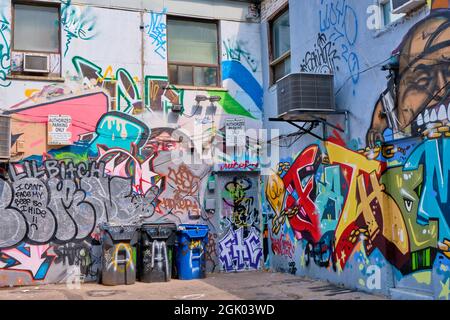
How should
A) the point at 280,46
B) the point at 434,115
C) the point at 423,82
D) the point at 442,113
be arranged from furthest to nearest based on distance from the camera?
the point at 280,46 → the point at 423,82 → the point at 434,115 → the point at 442,113

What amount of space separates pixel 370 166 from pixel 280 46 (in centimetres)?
450

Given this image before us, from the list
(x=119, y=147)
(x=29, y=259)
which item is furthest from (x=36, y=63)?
(x=29, y=259)

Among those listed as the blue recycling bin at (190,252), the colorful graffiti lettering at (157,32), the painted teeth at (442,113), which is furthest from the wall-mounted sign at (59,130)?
the painted teeth at (442,113)

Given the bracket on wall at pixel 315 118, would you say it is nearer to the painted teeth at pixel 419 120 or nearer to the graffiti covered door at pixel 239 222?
the painted teeth at pixel 419 120

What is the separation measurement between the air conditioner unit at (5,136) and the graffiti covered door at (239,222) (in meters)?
4.44

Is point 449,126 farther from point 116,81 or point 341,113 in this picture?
point 116,81

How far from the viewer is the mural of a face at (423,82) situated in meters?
6.78

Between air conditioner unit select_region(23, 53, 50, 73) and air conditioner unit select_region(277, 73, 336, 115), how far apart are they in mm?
4889

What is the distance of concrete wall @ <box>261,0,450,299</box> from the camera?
695 cm

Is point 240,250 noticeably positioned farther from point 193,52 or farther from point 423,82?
point 423,82

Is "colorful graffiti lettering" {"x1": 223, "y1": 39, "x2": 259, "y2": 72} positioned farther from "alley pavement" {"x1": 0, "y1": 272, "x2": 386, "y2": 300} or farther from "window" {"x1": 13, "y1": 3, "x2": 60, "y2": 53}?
"alley pavement" {"x1": 0, "y1": 272, "x2": 386, "y2": 300}

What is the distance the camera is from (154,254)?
33.4 feet

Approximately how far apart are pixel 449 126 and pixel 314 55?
3.85m

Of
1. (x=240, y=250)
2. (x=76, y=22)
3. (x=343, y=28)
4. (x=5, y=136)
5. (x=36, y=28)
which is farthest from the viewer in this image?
(x=240, y=250)
